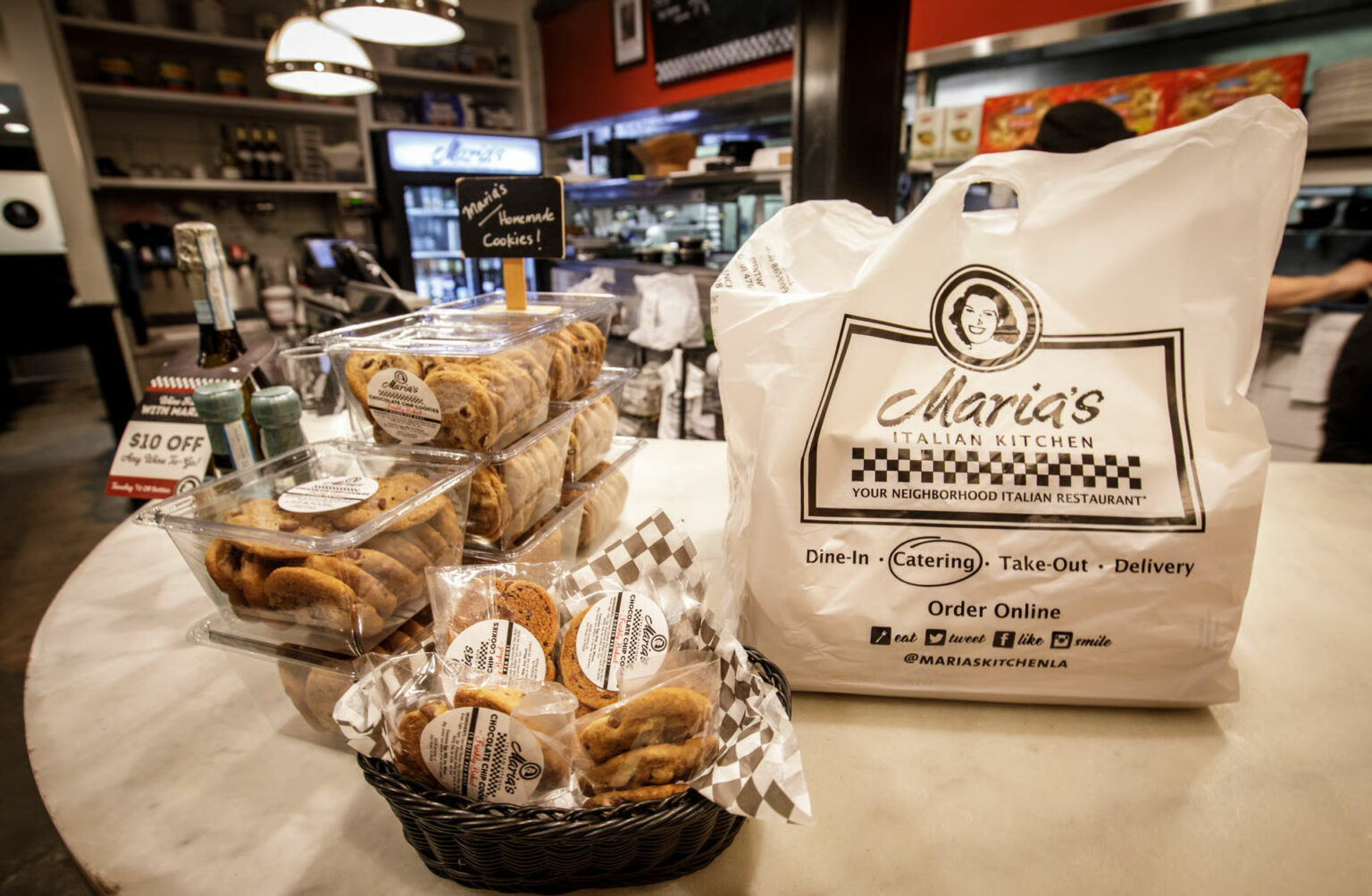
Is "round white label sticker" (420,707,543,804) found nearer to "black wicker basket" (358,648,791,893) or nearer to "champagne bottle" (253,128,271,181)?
"black wicker basket" (358,648,791,893)

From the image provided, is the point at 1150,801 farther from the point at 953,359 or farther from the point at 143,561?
the point at 143,561

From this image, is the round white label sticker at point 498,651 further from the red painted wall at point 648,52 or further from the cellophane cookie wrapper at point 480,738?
the red painted wall at point 648,52

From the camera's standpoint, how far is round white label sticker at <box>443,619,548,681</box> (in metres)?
0.62

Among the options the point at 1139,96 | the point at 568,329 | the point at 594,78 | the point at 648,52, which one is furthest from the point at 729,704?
the point at 594,78

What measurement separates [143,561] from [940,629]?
1.29 metres

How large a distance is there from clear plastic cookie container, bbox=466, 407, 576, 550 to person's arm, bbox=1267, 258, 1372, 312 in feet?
7.89

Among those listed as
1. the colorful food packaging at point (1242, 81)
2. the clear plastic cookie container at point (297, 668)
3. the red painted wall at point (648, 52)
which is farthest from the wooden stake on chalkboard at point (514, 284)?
the red painted wall at point (648, 52)

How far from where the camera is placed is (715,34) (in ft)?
15.0

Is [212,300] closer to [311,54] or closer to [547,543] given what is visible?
[547,543]

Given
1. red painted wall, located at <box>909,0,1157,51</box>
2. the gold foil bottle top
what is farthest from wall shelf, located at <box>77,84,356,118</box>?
the gold foil bottle top

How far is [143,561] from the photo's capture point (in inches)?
46.8

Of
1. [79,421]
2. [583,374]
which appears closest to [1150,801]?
[583,374]

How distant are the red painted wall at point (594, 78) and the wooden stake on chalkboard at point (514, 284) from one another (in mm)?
3986

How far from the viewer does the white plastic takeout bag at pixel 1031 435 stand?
0.72 metres
